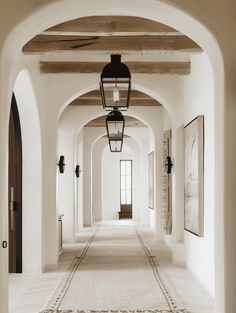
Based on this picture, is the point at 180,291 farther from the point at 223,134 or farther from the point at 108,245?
the point at 108,245

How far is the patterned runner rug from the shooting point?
267 inches

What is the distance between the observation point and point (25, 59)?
7840 millimetres

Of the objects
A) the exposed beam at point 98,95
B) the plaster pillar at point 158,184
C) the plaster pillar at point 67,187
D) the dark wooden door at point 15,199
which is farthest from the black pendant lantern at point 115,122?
the plaster pillar at point 158,184

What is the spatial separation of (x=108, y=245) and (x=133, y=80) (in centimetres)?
512

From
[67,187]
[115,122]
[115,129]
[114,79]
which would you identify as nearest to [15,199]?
[115,122]

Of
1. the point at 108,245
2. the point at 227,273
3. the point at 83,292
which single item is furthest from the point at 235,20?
the point at 108,245

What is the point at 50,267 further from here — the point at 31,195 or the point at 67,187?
the point at 67,187

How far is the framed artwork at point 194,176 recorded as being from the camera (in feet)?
26.7

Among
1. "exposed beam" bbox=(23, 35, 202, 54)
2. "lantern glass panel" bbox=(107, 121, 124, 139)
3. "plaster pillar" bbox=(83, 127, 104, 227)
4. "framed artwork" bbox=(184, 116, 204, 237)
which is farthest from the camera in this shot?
"plaster pillar" bbox=(83, 127, 104, 227)

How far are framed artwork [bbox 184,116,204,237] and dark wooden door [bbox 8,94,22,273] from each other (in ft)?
9.06

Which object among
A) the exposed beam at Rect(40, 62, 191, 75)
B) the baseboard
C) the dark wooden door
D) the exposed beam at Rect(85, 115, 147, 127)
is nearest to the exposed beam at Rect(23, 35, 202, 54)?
the exposed beam at Rect(40, 62, 191, 75)

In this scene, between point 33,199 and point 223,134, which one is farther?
point 33,199

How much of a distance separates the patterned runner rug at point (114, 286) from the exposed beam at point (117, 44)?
3221 mm

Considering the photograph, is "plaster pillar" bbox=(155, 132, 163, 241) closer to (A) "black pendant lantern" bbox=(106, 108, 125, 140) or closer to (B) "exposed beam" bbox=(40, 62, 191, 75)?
(A) "black pendant lantern" bbox=(106, 108, 125, 140)
